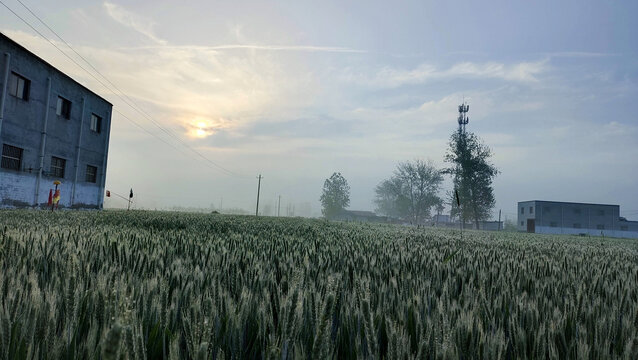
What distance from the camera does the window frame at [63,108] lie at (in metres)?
24.1

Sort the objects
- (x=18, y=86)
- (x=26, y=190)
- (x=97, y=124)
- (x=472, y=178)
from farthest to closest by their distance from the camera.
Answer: (x=472, y=178), (x=97, y=124), (x=26, y=190), (x=18, y=86)

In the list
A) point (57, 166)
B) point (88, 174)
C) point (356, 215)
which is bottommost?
point (356, 215)

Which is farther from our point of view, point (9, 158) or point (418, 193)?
point (418, 193)

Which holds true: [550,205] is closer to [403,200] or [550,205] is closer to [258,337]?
[403,200]

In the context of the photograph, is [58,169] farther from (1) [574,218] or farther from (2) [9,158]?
(1) [574,218]

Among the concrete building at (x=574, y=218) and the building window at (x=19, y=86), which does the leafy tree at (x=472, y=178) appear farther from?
the building window at (x=19, y=86)

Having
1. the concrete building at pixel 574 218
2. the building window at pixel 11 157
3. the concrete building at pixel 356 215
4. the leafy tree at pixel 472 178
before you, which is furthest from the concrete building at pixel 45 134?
the concrete building at pixel 356 215

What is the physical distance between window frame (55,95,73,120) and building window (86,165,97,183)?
4.48 m

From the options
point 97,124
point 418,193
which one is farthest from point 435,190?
point 97,124

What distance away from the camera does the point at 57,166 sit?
2450 cm

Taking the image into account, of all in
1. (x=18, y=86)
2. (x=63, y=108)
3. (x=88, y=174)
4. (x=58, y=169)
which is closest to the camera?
(x=18, y=86)

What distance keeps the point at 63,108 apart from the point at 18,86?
4.42 metres

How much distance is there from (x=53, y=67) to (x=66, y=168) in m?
6.84

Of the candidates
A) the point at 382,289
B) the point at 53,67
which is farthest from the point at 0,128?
the point at 382,289
